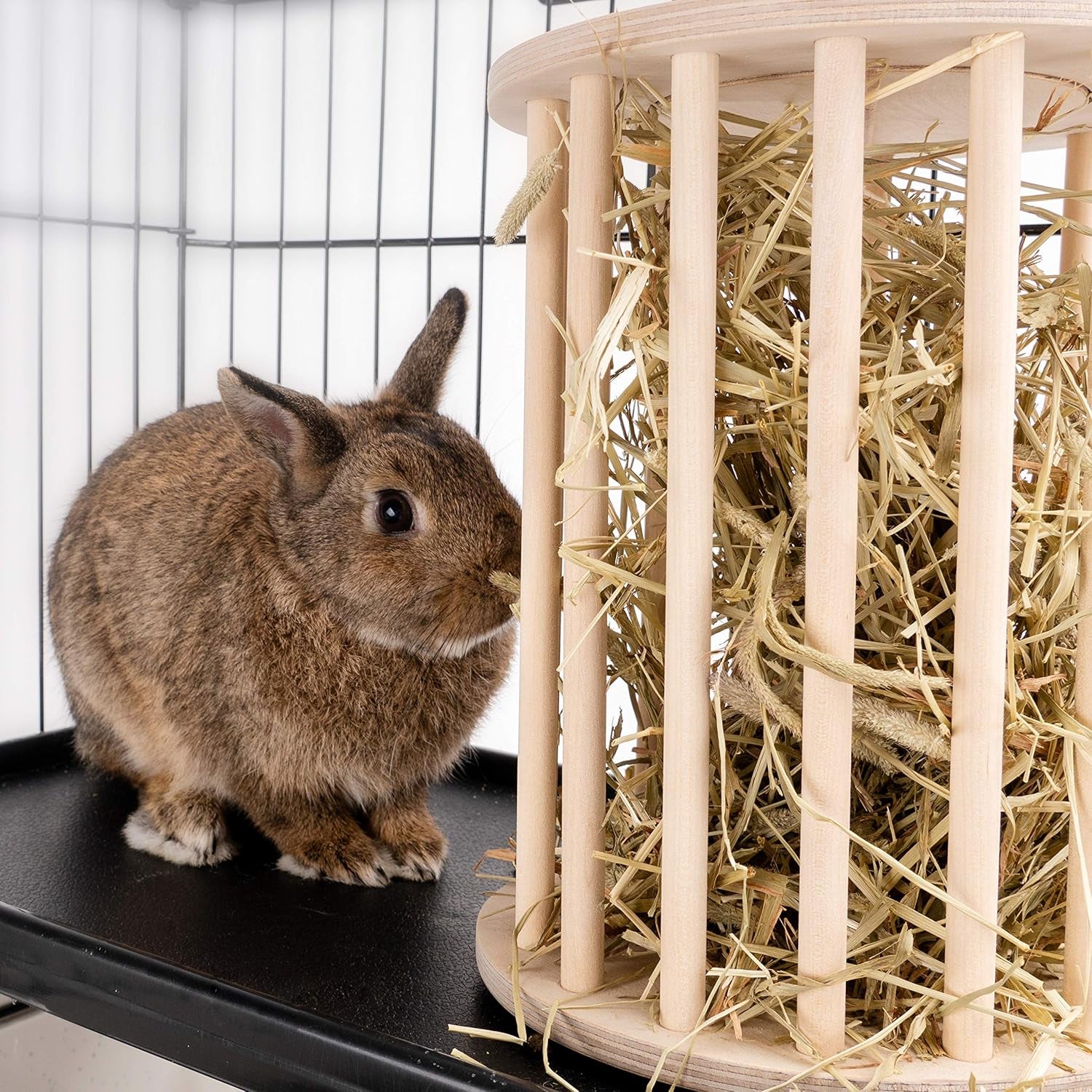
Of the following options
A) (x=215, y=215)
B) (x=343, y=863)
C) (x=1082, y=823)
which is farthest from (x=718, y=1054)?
(x=215, y=215)

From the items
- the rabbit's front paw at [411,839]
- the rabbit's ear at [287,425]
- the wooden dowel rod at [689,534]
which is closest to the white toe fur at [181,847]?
the rabbit's front paw at [411,839]

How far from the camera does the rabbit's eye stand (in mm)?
1082

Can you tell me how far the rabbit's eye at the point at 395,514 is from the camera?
1.08 m

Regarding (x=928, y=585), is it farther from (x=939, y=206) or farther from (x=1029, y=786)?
(x=939, y=206)

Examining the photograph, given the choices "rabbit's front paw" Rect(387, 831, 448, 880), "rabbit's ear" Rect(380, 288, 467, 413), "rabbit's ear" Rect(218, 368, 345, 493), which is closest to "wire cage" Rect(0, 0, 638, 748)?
"rabbit's ear" Rect(380, 288, 467, 413)

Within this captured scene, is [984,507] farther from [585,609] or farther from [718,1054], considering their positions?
[718,1054]

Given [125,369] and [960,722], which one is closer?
[960,722]

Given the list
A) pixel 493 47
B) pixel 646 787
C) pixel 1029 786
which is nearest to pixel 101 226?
pixel 493 47

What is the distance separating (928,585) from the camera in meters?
0.79

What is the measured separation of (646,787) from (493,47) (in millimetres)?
1081

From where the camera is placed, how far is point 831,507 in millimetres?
672

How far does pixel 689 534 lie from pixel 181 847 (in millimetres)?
742

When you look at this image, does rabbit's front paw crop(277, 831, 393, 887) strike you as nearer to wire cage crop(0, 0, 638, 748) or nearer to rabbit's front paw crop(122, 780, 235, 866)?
rabbit's front paw crop(122, 780, 235, 866)

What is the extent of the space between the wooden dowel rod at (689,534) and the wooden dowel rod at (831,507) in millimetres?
60
